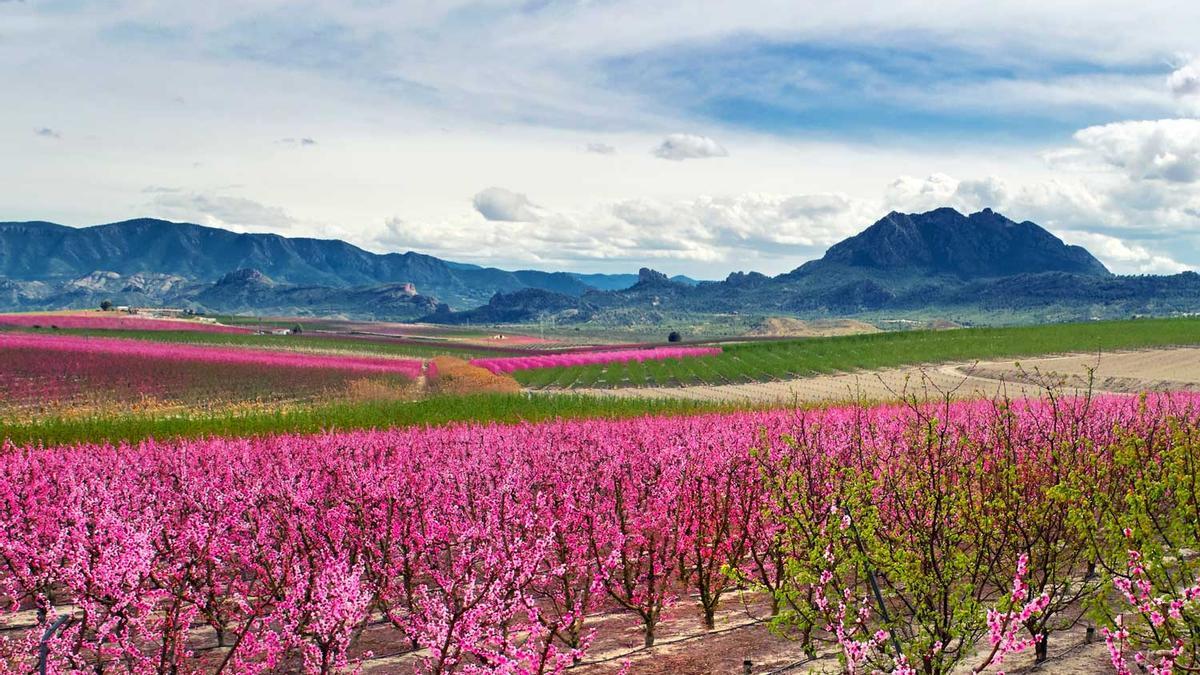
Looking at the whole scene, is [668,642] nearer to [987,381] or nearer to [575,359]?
[987,381]

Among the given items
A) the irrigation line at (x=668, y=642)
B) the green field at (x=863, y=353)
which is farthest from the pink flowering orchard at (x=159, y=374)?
the irrigation line at (x=668, y=642)

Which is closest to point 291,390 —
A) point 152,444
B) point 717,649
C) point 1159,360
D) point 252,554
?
point 152,444

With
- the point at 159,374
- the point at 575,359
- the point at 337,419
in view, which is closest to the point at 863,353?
the point at 575,359

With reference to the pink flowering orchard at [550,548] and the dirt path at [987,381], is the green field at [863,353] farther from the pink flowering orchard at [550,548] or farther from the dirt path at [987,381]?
the pink flowering orchard at [550,548]

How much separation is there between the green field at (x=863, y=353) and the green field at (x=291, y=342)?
66.3 feet

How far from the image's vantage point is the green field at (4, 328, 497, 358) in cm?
7483

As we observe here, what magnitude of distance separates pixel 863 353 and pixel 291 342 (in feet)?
163

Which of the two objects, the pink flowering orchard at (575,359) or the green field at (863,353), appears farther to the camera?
the pink flowering orchard at (575,359)

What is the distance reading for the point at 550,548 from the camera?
28.7 ft

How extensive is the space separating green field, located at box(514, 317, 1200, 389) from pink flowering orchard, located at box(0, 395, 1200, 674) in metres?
37.2

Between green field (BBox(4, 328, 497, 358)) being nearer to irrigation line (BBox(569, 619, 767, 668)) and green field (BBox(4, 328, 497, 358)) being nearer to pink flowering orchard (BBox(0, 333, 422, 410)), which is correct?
pink flowering orchard (BBox(0, 333, 422, 410))

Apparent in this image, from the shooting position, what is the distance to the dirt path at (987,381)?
43.3m

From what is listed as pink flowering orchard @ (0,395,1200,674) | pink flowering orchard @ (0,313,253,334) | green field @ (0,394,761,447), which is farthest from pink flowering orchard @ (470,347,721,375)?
pink flowering orchard @ (0,395,1200,674)

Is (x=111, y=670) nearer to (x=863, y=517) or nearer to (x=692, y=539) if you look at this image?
(x=692, y=539)
